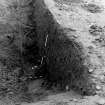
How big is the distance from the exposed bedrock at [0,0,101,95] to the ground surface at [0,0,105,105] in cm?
7

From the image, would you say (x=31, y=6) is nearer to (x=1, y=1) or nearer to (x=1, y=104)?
(x=1, y=1)

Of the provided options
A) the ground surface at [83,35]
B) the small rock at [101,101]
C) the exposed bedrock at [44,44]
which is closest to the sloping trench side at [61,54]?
the exposed bedrock at [44,44]

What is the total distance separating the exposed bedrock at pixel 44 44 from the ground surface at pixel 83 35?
0.07 m

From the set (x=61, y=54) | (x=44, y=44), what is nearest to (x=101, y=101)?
(x=61, y=54)

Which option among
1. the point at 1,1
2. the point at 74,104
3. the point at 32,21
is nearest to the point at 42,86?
the point at 74,104

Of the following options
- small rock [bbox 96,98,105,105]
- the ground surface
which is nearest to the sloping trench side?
the ground surface

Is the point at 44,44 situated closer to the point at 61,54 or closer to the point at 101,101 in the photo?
the point at 61,54

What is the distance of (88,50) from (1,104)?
2.43 metres

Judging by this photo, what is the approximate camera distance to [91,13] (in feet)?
23.2

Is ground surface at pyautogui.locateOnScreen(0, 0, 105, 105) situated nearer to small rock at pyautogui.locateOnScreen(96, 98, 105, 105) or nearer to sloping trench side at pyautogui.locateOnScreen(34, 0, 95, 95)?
small rock at pyautogui.locateOnScreen(96, 98, 105, 105)

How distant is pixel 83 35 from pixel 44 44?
1654mm

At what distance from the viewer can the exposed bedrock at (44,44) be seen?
17.6ft

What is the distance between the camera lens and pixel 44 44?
7.24 metres

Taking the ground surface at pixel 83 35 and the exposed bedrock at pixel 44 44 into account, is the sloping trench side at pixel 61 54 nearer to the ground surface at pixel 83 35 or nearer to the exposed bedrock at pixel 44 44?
the exposed bedrock at pixel 44 44
